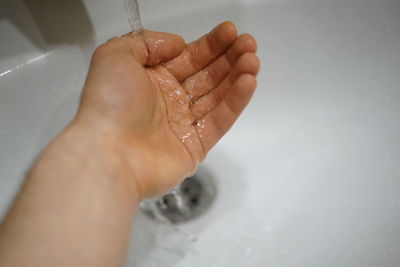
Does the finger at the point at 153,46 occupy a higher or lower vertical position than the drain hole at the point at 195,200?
higher

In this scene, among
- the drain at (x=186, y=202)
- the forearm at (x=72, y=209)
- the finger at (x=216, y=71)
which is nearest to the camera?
the forearm at (x=72, y=209)

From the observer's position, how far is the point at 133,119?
1.26 ft

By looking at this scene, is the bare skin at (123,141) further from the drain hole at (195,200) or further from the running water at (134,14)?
the drain hole at (195,200)

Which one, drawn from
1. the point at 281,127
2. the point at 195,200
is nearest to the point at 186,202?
the point at 195,200

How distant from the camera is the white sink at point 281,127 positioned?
1.50ft

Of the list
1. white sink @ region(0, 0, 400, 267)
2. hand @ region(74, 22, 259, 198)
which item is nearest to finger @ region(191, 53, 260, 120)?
hand @ region(74, 22, 259, 198)

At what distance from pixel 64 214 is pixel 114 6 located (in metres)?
0.26

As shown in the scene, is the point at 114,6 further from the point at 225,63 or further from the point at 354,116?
the point at 354,116

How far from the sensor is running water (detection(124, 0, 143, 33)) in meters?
0.45

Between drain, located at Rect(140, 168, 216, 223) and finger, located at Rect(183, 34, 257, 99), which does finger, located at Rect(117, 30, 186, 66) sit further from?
drain, located at Rect(140, 168, 216, 223)

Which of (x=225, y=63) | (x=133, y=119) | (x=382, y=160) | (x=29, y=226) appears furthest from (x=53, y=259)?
(x=382, y=160)

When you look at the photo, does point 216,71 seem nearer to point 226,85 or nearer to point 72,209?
point 226,85

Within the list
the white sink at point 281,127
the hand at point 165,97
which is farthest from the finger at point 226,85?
the white sink at point 281,127

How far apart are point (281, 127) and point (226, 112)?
161mm
